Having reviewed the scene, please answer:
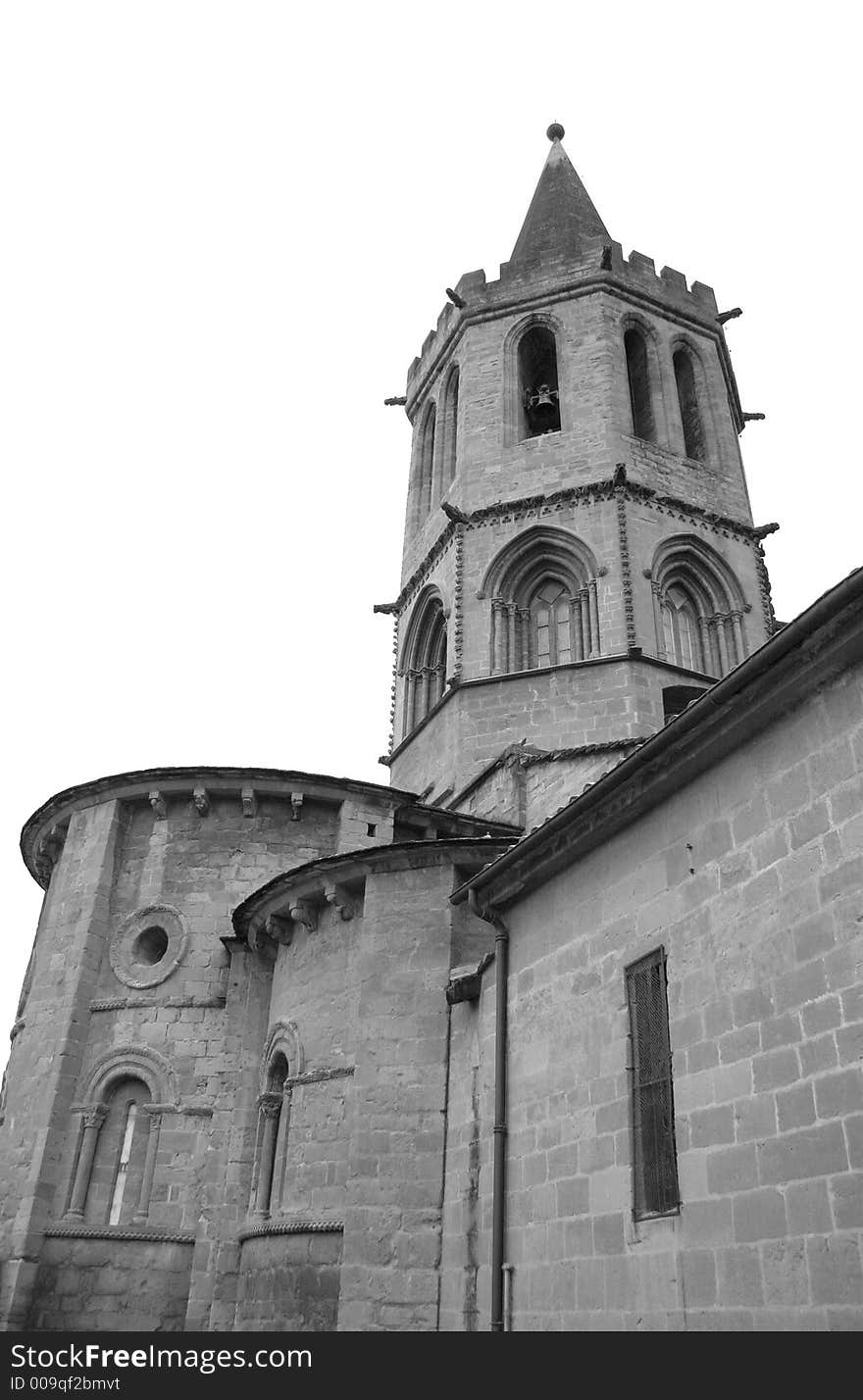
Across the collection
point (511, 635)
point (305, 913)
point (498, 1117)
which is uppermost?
point (511, 635)

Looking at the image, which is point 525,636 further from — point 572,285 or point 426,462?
point 572,285

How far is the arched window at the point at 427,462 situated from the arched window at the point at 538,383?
2.23 metres

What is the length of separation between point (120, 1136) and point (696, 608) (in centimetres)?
1291

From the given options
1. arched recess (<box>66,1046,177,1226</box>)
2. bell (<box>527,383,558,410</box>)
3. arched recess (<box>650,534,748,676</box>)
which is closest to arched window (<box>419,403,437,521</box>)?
bell (<box>527,383,558,410</box>)

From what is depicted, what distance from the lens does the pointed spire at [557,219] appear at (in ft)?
80.8

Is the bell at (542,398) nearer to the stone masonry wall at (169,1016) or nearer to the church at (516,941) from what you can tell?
the church at (516,941)

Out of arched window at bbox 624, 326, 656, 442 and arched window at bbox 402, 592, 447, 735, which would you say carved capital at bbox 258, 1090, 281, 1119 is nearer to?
arched window at bbox 402, 592, 447, 735

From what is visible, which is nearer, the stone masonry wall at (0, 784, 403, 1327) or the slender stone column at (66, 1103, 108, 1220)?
the stone masonry wall at (0, 784, 403, 1327)

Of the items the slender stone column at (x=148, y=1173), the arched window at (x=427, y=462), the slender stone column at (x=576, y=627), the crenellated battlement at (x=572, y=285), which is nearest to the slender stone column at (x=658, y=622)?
the slender stone column at (x=576, y=627)

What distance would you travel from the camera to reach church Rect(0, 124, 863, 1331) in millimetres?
6738

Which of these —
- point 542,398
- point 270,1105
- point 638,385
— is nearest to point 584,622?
point 542,398

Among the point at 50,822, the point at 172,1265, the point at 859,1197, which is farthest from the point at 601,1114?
the point at 50,822

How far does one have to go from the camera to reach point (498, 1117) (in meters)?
9.49

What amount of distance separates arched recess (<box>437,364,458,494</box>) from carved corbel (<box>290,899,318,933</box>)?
1163 centimetres
